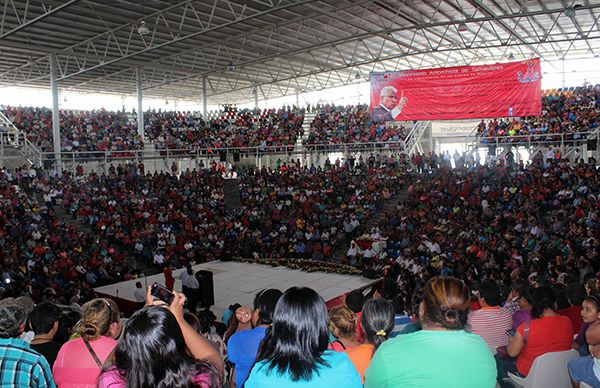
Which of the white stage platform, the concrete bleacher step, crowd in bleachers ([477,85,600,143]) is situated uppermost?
crowd in bleachers ([477,85,600,143])

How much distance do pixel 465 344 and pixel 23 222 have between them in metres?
14.1

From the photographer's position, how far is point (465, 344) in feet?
6.30

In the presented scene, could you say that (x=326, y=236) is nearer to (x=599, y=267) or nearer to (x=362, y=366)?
(x=599, y=267)

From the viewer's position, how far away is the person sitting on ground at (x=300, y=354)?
1737 mm

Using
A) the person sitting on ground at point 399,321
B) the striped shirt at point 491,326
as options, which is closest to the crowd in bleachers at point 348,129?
the person sitting on ground at point 399,321

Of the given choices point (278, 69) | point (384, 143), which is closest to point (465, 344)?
point (384, 143)

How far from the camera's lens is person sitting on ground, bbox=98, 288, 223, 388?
1638 mm

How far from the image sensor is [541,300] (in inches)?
136

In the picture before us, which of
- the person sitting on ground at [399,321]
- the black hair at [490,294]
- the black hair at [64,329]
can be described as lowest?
the person sitting on ground at [399,321]

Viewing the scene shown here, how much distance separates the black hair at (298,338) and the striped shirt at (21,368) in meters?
1.08

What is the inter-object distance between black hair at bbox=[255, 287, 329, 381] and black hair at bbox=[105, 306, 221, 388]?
23cm

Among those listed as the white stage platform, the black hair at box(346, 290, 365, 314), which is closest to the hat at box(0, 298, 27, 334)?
the black hair at box(346, 290, 365, 314)

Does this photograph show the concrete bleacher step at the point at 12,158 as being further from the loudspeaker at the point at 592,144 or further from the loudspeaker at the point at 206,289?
the loudspeaker at the point at 592,144

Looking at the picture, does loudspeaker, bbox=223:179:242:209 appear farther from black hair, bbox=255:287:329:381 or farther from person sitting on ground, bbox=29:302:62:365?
black hair, bbox=255:287:329:381
